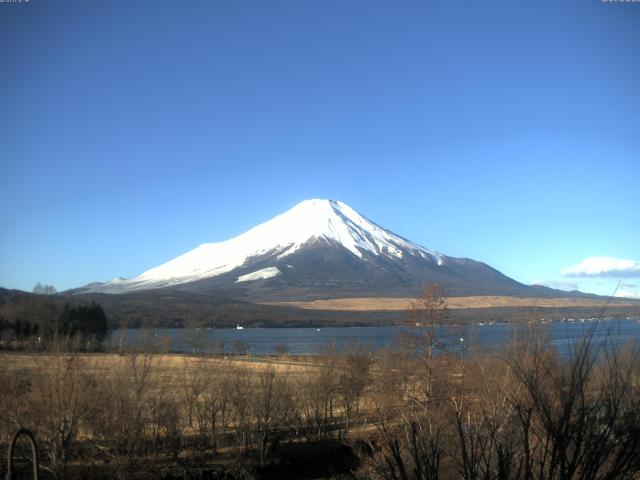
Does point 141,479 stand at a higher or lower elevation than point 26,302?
lower

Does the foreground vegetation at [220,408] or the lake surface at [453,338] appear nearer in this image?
the lake surface at [453,338]

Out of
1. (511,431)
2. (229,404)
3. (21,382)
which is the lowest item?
(229,404)

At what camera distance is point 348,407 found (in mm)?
34344

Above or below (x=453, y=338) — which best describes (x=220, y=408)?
below

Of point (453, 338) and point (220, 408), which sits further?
point (453, 338)

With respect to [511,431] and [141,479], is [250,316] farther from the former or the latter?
[511,431]

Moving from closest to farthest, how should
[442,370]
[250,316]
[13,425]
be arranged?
1. [13,425]
2. [442,370]
3. [250,316]

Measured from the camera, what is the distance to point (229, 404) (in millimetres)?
29844

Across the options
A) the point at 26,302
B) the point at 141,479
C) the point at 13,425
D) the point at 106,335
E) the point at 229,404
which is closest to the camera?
the point at 13,425

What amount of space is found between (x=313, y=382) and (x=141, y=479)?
45.7ft

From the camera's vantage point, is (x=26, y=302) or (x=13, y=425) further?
(x=26, y=302)

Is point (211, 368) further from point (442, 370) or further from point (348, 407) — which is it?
point (442, 370)

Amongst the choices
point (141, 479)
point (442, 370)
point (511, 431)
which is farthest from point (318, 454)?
point (511, 431)

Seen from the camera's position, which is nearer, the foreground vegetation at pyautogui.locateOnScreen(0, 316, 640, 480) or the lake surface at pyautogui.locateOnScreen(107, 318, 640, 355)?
the lake surface at pyautogui.locateOnScreen(107, 318, 640, 355)
